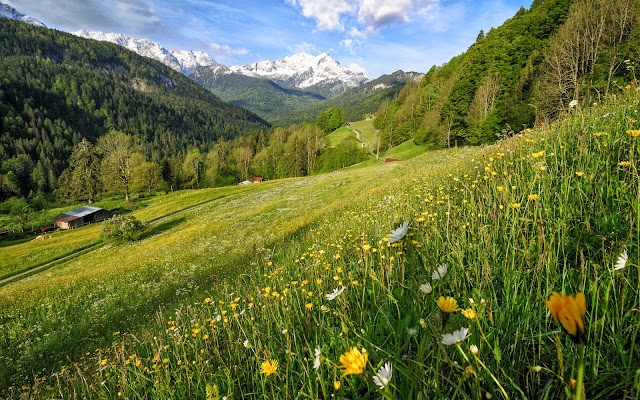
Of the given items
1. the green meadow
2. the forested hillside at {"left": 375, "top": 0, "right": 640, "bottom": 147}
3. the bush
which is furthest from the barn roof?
the forested hillside at {"left": 375, "top": 0, "right": 640, "bottom": 147}

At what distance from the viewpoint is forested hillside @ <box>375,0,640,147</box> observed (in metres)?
27.2

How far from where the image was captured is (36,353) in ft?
34.4

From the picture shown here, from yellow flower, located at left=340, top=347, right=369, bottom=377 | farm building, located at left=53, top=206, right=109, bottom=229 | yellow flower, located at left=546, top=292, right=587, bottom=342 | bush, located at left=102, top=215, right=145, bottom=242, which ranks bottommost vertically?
farm building, located at left=53, top=206, right=109, bottom=229

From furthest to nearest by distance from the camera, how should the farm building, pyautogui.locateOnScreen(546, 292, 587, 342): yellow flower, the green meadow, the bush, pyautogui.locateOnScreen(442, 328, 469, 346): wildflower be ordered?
1. the farm building
2. the bush
3. the green meadow
4. pyautogui.locateOnScreen(442, 328, 469, 346): wildflower
5. pyautogui.locateOnScreen(546, 292, 587, 342): yellow flower

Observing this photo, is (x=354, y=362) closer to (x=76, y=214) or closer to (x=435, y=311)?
(x=435, y=311)

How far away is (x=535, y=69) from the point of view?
1538 inches

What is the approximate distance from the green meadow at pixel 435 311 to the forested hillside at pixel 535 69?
535 inches

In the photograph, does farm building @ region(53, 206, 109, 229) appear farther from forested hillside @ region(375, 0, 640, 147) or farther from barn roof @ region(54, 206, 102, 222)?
forested hillside @ region(375, 0, 640, 147)

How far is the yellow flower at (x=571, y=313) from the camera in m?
0.61

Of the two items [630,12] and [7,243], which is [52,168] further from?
[630,12]

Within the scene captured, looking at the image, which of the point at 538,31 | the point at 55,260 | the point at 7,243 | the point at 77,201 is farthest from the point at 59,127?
the point at 538,31

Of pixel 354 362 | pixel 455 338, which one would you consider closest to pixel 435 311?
pixel 455 338

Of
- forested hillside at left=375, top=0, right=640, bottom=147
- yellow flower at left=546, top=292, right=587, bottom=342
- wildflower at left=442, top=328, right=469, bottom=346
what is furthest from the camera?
forested hillside at left=375, top=0, right=640, bottom=147

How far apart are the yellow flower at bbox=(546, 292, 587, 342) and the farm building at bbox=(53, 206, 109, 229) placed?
8656cm
